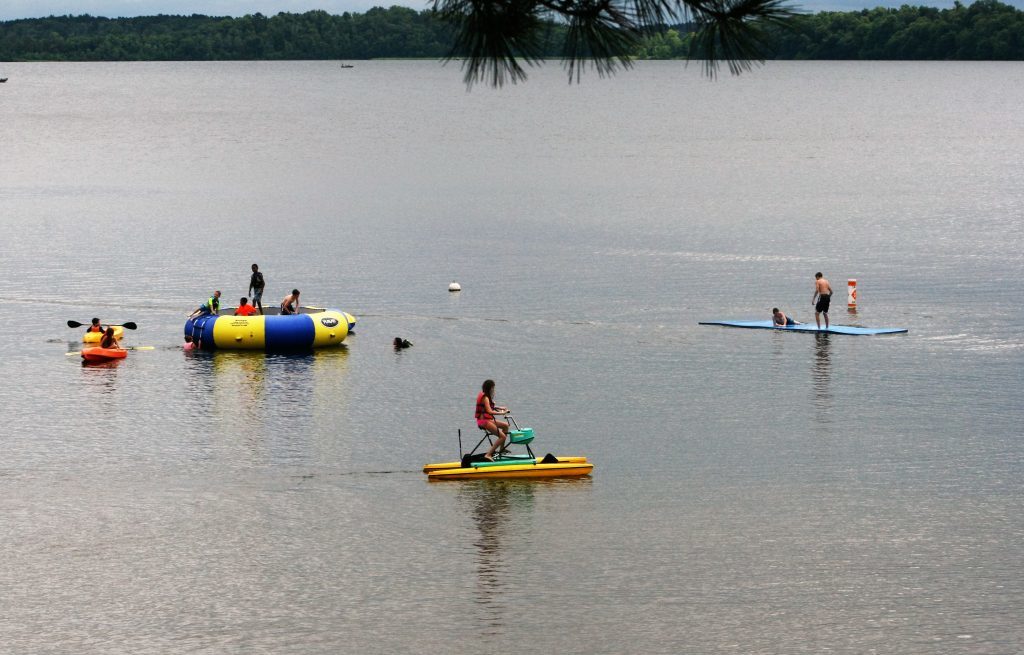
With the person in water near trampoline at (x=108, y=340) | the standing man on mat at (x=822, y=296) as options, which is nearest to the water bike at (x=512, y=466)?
the person in water near trampoline at (x=108, y=340)

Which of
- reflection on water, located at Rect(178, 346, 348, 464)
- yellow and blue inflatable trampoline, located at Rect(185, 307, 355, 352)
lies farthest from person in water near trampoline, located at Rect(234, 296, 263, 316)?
reflection on water, located at Rect(178, 346, 348, 464)

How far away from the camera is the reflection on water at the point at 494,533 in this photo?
2195cm

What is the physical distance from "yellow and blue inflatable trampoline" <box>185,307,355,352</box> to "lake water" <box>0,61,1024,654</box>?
106 centimetres

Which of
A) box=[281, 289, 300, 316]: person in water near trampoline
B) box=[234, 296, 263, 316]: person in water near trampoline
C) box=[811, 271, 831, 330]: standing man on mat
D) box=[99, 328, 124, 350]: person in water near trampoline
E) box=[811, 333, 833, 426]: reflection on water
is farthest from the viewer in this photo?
box=[811, 271, 831, 330]: standing man on mat

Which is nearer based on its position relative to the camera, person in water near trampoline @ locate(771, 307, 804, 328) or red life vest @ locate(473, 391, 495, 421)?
red life vest @ locate(473, 391, 495, 421)

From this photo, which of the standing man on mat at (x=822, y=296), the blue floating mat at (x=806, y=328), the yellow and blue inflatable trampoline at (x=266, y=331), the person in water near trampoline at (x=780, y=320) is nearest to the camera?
the yellow and blue inflatable trampoline at (x=266, y=331)

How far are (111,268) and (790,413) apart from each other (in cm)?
3522

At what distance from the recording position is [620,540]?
25109mm

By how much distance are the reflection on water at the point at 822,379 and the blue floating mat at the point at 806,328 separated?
1.23 feet

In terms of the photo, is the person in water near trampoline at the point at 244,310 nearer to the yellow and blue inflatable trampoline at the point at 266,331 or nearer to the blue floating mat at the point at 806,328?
the yellow and blue inflatable trampoline at the point at 266,331

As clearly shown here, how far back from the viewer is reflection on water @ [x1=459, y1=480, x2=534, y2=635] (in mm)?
21953

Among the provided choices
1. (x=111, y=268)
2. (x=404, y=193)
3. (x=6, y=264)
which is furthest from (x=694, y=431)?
(x=404, y=193)

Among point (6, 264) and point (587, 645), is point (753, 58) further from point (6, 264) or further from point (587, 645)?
point (6, 264)

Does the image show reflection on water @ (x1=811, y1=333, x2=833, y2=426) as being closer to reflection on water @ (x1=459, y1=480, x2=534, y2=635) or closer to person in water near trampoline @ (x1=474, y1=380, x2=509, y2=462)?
person in water near trampoline @ (x1=474, y1=380, x2=509, y2=462)
